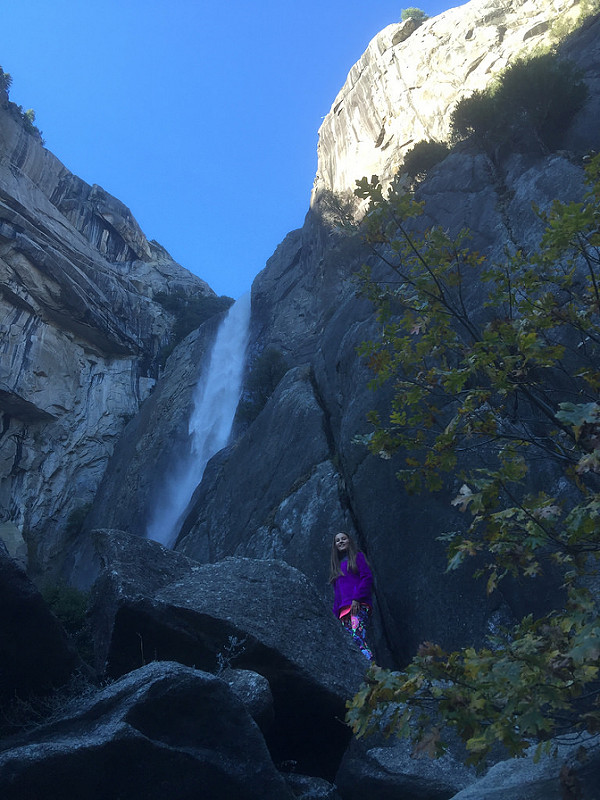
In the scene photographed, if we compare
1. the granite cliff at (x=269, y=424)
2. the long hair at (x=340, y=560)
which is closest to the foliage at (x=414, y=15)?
the granite cliff at (x=269, y=424)

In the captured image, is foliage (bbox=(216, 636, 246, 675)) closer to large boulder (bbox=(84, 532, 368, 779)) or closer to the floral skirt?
large boulder (bbox=(84, 532, 368, 779))

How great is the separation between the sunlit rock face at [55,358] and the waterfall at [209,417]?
15.1ft

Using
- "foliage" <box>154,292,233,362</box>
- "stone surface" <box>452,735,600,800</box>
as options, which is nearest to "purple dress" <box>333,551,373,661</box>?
"stone surface" <box>452,735,600,800</box>

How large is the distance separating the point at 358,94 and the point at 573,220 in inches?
1306

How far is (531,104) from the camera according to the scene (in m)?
15.9

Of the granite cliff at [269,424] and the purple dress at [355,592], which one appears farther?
the purple dress at [355,592]

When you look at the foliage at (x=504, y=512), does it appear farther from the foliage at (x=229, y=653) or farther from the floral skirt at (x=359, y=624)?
the floral skirt at (x=359, y=624)

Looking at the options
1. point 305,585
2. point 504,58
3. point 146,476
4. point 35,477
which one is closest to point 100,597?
point 305,585

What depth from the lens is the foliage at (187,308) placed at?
39125 mm

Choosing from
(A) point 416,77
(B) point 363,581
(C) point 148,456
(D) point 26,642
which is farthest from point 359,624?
(A) point 416,77

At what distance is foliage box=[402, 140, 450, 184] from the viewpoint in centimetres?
2130

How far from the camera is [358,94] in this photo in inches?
1314

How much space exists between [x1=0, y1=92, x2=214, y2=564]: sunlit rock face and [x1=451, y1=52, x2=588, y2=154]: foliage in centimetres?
2069

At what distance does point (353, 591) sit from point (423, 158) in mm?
17072
